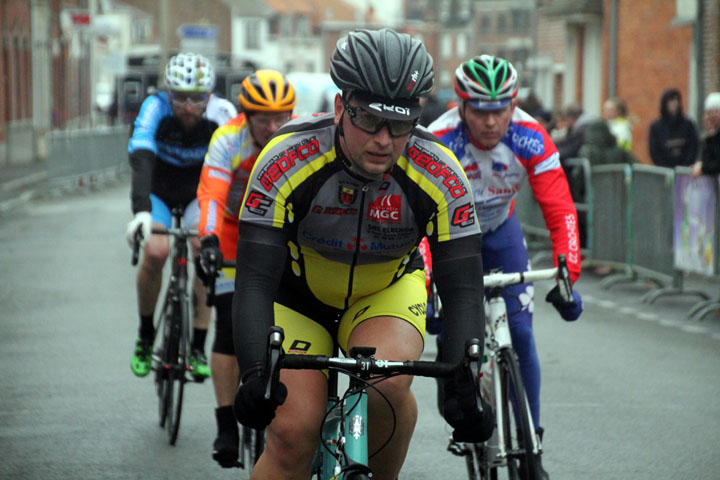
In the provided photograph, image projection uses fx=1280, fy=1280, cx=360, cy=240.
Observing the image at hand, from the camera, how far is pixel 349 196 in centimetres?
382

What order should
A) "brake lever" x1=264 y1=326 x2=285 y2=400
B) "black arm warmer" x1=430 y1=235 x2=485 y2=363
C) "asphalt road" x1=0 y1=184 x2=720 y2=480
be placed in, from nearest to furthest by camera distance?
"brake lever" x1=264 y1=326 x2=285 y2=400 → "black arm warmer" x1=430 y1=235 x2=485 y2=363 → "asphalt road" x1=0 y1=184 x2=720 y2=480

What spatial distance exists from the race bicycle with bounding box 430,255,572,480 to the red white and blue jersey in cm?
35

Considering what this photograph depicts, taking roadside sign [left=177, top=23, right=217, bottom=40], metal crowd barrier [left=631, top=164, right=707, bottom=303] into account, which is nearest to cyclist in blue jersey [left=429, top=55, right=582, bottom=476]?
metal crowd barrier [left=631, top=164, right=707, bottom=303]

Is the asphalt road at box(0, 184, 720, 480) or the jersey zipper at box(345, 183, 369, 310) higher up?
the jersey zipper at box(345, 183, 369, 310)

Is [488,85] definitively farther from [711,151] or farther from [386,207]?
[711,151]

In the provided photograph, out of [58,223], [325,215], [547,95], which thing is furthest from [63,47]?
[325,215]

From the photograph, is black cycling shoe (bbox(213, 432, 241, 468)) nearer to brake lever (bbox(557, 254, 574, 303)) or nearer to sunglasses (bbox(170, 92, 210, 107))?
brake lever (bbox(557, 254, 574, 303))

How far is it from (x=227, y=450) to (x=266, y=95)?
5.37 ft

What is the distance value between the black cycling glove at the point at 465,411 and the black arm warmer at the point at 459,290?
0.18 m

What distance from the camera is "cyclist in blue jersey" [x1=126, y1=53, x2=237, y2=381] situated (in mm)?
7020

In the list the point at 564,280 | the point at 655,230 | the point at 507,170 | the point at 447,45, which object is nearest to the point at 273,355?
the point at 564,280

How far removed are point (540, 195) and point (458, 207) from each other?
1.83 m

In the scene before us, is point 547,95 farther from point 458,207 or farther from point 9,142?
point 458,207

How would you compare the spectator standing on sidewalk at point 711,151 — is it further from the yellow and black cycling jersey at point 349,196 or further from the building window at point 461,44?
the building window at point 461,44
